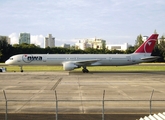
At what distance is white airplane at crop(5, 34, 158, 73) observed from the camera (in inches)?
1797

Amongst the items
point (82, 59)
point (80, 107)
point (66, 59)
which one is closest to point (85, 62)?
point (82, 59)

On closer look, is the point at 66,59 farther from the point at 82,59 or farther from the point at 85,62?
the point at 85,62

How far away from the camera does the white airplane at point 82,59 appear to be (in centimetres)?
4566

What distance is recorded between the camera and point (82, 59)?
1837 inches

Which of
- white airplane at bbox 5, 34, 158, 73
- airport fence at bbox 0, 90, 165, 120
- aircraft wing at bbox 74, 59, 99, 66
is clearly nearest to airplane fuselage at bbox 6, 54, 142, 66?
white airplane at bbox 5, 34, 158, 73

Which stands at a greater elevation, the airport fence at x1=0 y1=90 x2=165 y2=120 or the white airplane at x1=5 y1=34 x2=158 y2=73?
the white airplane at x1=5 y1=34 x2=158 y2=73

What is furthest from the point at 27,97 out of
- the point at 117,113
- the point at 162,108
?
the point at 162,108

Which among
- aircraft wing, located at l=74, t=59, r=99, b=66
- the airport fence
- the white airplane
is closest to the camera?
the airport fence

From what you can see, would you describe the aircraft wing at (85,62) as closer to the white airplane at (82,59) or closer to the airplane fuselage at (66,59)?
the white airplane at (82,59)

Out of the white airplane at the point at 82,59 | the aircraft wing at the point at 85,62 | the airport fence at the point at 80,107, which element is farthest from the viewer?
the white airplane at the point at 82,59

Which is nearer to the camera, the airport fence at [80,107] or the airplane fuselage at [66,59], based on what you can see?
the airport fence at [80,107]

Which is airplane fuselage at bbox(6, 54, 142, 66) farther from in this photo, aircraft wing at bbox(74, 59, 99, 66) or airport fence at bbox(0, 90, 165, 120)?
airport fence at bbox(0, 90, 165, 120)

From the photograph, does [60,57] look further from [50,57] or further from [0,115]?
[0,115]

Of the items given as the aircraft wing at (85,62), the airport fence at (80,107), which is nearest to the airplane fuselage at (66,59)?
the aircraft wing at (85,62)
